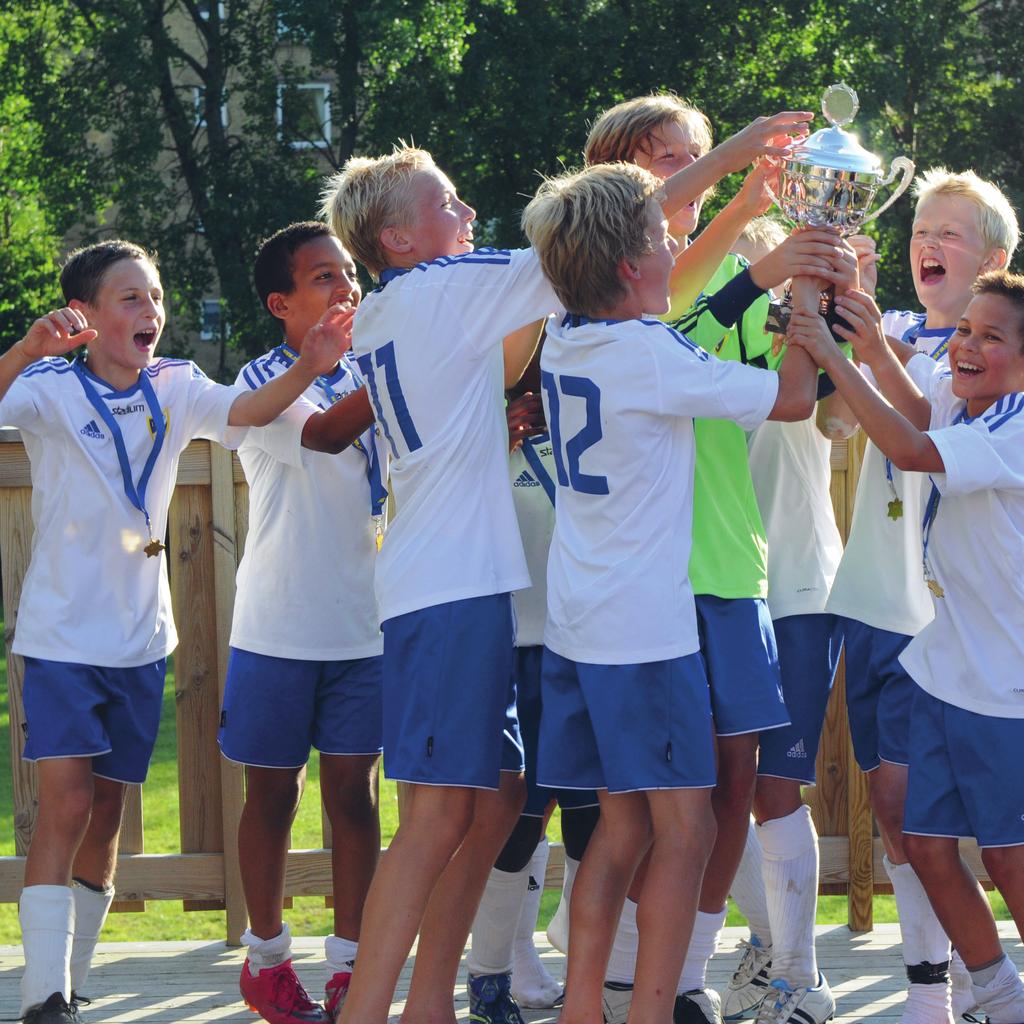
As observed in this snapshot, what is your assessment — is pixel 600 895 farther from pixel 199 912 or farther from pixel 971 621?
pixel 199 912

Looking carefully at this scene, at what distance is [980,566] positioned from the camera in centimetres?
360

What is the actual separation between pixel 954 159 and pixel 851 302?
2410 cm

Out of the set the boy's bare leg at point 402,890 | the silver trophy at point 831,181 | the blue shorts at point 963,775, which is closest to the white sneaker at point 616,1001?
the boy's bare leg at point 402,890

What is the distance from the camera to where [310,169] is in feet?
77.9

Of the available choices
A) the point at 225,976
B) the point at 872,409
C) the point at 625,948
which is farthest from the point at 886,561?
the point at 225,976

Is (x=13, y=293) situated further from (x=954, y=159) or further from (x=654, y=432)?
(x=654, y=432)

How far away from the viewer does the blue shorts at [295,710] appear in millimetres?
4180

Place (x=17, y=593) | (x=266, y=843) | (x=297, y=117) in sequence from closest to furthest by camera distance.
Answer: (x=266, y=843) < (x=17, y=593) < (x=297, y=117)

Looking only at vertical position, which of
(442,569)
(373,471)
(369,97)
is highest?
(369,97)

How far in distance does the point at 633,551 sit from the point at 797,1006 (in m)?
1.39

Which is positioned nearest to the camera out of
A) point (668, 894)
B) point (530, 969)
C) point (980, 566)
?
point (668, 894)

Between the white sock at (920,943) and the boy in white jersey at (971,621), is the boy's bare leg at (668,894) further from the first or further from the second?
the white sock at (920,943)

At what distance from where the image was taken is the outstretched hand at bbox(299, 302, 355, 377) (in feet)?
12.9

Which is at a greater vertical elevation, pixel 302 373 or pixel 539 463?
pixel 302 373
